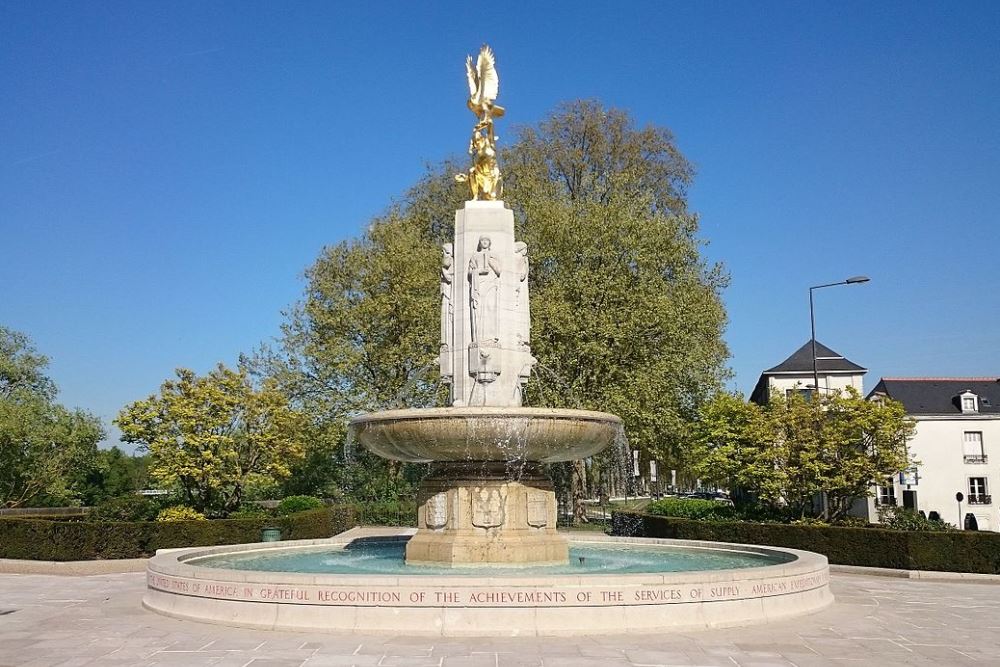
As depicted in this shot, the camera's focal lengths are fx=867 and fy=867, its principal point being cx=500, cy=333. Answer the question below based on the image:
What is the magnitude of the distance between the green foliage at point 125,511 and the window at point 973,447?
41.0 meters

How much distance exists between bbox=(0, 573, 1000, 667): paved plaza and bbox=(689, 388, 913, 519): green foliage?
15.7 meters

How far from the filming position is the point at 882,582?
1800 centimetres

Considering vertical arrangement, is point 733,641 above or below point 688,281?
below

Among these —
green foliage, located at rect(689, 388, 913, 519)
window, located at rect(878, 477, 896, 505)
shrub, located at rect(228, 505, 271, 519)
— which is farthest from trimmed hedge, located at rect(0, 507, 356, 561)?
window, located at rect(878, 477, 896, 505)

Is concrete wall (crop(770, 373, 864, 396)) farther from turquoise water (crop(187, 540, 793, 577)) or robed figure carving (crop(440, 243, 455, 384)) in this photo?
robed figure carving (crop(440, 243, 455, 384))

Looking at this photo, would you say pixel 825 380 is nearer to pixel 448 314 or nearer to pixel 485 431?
pixel 448 314

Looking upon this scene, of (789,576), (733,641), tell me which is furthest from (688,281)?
(733,641)

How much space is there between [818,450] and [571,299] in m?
10.8

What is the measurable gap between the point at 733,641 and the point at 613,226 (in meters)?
25.2

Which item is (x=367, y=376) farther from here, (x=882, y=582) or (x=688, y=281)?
(x=882, y=582)

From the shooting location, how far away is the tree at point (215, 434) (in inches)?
1172

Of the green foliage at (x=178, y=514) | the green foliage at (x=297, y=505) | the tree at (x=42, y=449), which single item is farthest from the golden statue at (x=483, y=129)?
the tree at (x=42, y=449)

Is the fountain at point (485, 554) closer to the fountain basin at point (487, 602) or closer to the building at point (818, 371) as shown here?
the fountain basin at point (487, 602)

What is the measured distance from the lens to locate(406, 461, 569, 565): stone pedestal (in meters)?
14.7
